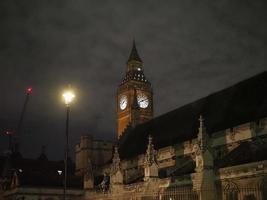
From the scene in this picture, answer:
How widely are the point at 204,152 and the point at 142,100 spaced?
52.0 m

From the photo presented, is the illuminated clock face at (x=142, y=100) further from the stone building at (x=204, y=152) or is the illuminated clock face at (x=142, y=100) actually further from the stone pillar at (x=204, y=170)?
the stone pillar at (x=204, y=170)

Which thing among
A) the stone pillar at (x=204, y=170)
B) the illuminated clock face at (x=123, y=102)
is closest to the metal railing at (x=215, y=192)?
the stone pillar at (x=204, y=170)

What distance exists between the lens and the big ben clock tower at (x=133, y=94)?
7794 cm

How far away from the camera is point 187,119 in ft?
140

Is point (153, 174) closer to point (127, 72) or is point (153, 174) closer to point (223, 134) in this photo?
point (223, 134)

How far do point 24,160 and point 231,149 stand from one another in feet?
226

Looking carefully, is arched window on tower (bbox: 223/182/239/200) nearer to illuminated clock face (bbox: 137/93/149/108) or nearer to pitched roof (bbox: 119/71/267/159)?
pitched roof (bbox: 119/71/267/159)

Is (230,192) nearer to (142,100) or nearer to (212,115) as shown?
(212,115)

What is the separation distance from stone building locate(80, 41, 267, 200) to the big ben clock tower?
23.8m

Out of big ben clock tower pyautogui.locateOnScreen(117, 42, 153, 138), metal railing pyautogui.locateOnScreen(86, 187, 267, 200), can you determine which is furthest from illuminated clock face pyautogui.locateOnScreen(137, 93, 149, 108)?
metal railing pyautogui.locateOnScreen(86, 187, 267, 200)

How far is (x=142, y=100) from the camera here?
264ft

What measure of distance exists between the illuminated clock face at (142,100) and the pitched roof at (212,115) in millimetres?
27071

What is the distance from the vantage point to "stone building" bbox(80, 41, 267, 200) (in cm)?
2717

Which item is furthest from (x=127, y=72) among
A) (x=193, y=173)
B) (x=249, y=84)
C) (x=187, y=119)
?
(x=193, y=173)
